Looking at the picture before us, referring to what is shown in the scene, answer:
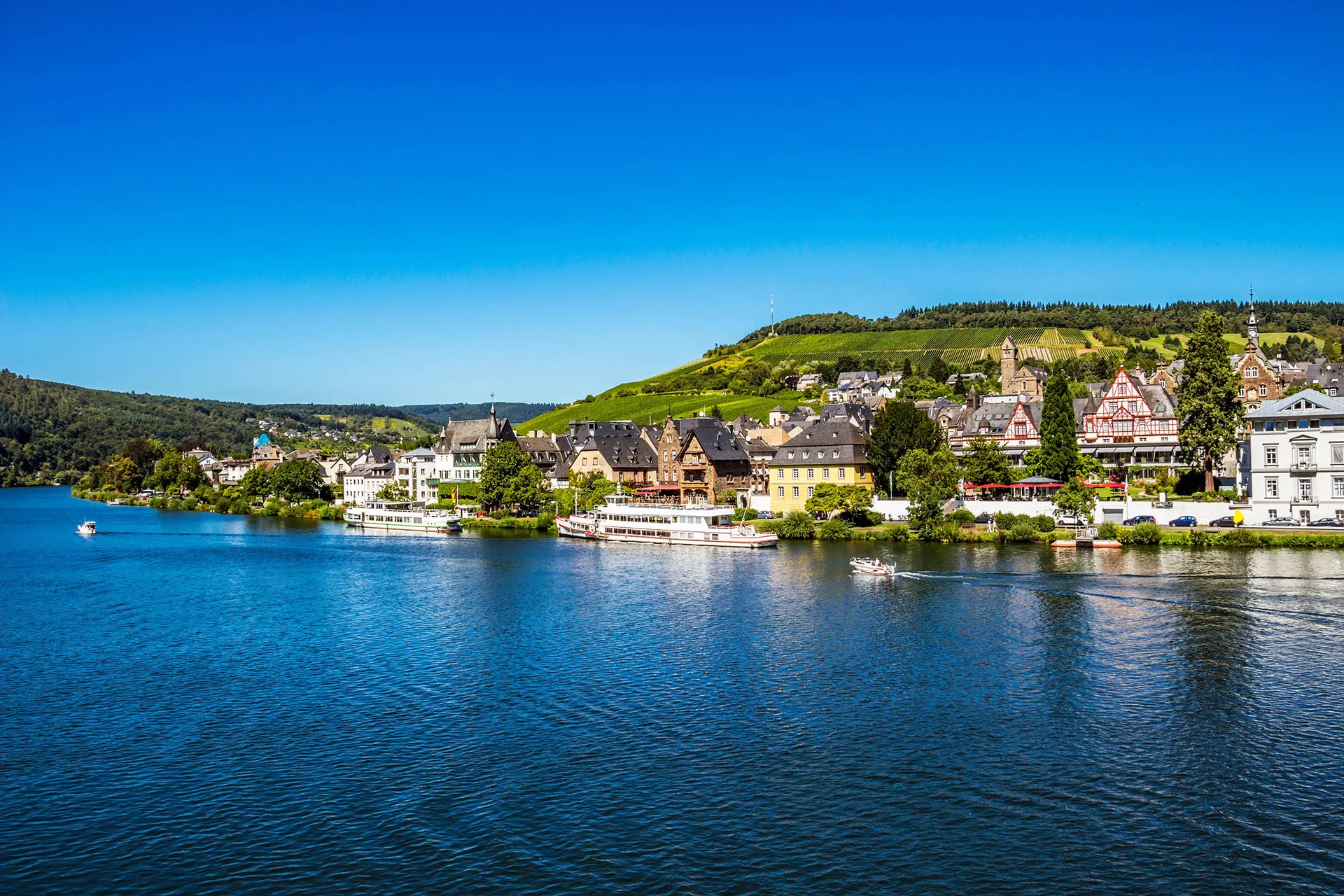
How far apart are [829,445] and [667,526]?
18.6 metres

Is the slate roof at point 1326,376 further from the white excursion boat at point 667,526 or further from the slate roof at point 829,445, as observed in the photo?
the white excursion boat at point 667,526

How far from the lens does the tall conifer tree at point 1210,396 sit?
263 ft

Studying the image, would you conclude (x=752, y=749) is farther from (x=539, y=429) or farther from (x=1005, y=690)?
(x=539, y=429)

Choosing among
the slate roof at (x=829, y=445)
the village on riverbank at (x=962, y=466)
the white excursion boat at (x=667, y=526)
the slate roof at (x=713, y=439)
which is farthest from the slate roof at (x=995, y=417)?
the white excursion boat at (x=667, y=526)

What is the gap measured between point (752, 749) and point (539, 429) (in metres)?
152

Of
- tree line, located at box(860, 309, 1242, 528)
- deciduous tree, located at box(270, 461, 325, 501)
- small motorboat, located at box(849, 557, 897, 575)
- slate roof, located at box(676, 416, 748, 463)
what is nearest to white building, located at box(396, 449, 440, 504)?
deciduous tree, located at box(270, 461, 325, 501)

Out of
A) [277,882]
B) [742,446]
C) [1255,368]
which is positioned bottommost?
[277,882]

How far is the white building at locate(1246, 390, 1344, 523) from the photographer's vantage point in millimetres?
72750

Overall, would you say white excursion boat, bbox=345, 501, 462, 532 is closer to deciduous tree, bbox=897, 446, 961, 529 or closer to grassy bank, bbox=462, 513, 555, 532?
grassy bank, bbox=462, 513, 555, 532

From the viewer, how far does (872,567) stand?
63.2 m

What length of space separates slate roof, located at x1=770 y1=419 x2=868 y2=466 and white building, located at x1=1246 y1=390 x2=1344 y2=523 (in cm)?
3157

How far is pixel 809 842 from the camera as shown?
23922mm

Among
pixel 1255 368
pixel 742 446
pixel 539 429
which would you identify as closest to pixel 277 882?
pixel 742 446

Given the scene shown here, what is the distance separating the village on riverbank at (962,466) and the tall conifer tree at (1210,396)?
125 mm
